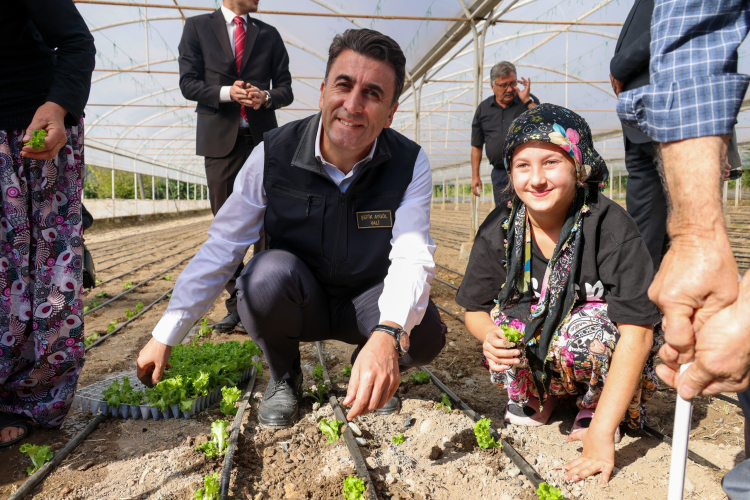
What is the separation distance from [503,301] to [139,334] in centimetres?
223

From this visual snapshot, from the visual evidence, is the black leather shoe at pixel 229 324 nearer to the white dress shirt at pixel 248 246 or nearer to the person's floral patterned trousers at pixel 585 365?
the white dress shirt at pixel 248 246

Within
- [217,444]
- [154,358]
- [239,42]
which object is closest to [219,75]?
[239,42]

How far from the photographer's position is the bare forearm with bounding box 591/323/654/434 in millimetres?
1438

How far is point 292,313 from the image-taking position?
1.79m

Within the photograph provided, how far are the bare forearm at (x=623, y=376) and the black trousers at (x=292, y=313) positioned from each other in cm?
61

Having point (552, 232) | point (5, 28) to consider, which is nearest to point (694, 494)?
point (552, 232)

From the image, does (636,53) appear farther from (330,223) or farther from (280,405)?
(280,405)

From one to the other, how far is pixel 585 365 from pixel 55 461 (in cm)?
169

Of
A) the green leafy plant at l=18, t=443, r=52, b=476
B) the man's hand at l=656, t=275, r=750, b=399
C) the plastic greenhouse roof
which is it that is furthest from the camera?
the plastic greenhouse roof

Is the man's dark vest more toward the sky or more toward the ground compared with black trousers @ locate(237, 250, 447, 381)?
more toward the sky

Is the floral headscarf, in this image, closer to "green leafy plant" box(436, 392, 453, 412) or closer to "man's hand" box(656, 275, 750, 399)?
"green leafy plant" box(436, 392, 453, 412)

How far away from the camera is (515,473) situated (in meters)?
1.48

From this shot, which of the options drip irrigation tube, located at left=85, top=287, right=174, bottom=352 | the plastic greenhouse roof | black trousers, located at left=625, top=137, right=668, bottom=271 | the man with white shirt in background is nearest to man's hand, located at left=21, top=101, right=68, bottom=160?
the man with white shirt in background

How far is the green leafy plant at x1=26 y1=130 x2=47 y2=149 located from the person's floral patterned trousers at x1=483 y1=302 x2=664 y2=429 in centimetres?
164
